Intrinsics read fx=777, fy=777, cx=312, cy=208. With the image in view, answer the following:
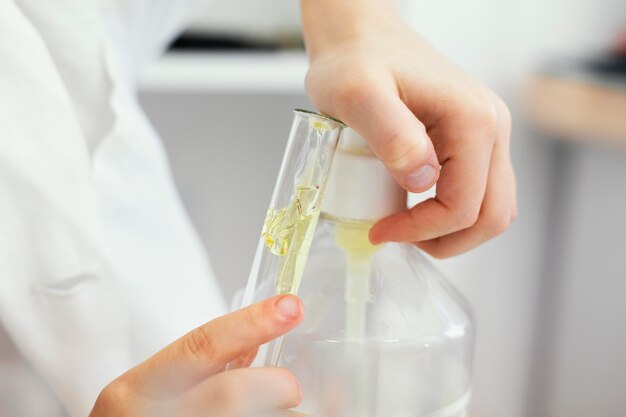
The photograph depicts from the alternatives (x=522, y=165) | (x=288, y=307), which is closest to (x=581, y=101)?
(x=522, y=165)

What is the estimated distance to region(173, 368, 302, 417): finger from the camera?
23 cm

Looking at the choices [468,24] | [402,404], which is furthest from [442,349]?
[468,24]

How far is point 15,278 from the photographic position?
0.98 ft

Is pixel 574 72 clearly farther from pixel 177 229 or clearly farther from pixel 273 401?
pixel 273 401

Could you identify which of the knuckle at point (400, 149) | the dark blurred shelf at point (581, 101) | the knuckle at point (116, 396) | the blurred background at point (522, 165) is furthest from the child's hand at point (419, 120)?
the dark blurred shelf at point (581, 101)

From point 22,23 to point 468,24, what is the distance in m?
0.70

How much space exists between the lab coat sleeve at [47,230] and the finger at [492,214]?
14 cm

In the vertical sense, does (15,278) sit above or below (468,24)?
below

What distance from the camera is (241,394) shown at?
228mm

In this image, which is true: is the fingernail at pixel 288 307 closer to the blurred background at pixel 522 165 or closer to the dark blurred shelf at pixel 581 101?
the blurred background at pixel 522 165

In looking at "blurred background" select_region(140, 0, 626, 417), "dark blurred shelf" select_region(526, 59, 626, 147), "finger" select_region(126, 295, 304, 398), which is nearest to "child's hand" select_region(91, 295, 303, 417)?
→ "finger" select_region(126, 295, 304, 398)

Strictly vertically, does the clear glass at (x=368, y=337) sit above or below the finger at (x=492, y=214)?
below

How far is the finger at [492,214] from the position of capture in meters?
0.30

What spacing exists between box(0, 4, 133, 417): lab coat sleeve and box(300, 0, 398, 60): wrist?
107mm
